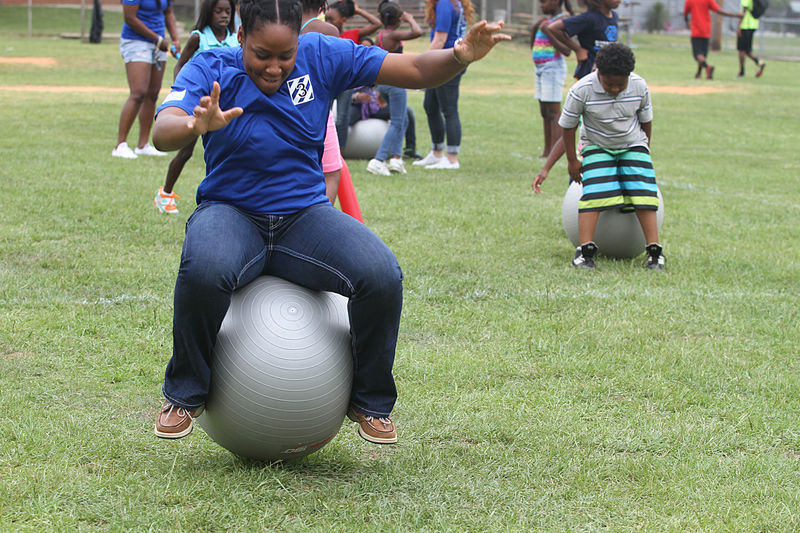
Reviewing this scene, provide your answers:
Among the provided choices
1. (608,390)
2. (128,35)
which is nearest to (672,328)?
(608,390)

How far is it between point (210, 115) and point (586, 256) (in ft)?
15.6

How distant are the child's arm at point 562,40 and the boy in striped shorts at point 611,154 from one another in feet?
12.4

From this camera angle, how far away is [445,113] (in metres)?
11.8

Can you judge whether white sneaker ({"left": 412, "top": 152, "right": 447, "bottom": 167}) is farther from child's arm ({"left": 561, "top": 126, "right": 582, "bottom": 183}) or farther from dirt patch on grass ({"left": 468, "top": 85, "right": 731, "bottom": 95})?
dirt patch on grass ({"left": 468, "top": 85, "right": 731, "bottom": 95})

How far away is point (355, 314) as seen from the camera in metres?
3.80

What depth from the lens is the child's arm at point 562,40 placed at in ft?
36.7

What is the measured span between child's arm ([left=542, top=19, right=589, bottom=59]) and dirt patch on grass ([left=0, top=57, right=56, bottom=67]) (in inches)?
675

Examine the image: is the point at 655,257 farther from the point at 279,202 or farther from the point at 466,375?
the point at 279,202

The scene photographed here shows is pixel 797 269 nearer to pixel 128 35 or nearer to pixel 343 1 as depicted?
pixel 343 1

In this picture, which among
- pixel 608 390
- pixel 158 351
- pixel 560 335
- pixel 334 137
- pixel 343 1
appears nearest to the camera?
pixel 608 390

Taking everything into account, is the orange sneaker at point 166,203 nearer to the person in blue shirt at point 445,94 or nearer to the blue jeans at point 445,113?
the person in blue shirt at point 445,94

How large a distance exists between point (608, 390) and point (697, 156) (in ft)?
32.3

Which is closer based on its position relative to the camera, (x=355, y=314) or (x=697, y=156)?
(x=355, y=314)

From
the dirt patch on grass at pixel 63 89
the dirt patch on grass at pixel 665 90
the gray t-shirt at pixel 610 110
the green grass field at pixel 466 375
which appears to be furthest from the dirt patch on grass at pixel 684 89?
the gray t-shirt at pixel 610 110
